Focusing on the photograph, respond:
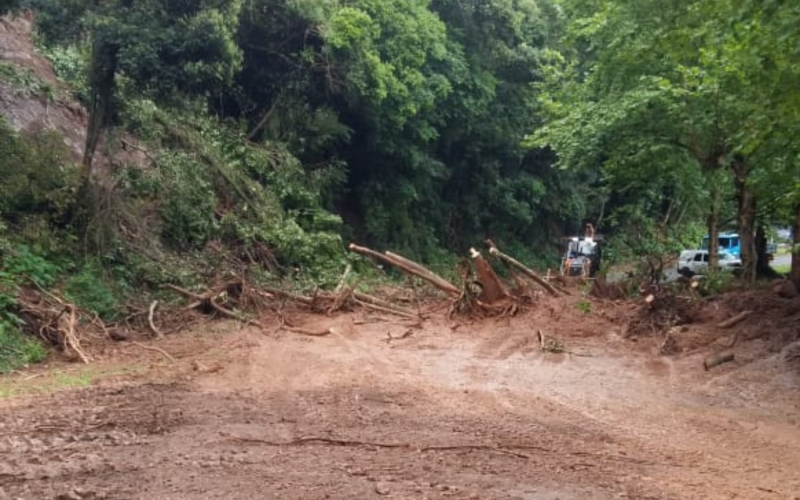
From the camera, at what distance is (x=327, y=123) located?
2267cm

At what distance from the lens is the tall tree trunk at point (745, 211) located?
1658 centimetres

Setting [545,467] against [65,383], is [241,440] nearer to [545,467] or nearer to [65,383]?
[545,467]

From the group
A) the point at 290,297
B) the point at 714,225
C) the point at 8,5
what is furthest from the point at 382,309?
the point at 714,225

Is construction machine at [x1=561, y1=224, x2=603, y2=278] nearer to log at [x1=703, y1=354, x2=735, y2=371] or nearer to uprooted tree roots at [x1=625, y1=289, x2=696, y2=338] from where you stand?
uprooted tree roots at [x1=625, y1=289, x2=696, y2=338]

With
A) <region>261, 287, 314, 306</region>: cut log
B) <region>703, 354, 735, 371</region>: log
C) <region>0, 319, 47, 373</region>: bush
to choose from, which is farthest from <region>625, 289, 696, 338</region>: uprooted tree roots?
<region>0, 319, 47, 373</region>: bush

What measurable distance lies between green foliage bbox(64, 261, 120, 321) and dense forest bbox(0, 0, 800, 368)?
4 cm

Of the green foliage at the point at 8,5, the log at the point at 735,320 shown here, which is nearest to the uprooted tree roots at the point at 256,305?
the log at the point at 735,320

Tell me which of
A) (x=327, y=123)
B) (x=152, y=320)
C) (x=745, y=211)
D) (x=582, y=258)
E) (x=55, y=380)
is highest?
(x=327, y=123)

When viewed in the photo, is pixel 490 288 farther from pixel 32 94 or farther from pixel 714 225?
pixel 32 94

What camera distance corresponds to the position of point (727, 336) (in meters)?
12.1

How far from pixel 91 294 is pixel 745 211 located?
13610 millimetres

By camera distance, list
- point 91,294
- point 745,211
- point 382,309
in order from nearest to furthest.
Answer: point 91,294
point 382,309
point 745,211

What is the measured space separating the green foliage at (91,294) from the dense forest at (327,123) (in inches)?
1.4

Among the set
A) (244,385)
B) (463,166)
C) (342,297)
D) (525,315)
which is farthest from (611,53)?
(463,166)
